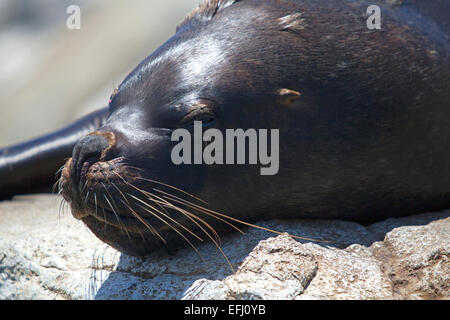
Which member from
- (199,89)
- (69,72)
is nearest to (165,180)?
(199,89)

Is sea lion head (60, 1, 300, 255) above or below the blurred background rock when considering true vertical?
below

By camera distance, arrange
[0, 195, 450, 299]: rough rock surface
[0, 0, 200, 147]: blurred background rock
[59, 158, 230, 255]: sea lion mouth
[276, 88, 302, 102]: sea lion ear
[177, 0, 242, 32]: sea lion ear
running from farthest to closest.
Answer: [0, 0, 200, 147]: blurred background rock
[177, 0, 242, 32]: sea lion ear
[276, 88, 302, 102]: sea lion ear
[59, 158, 230, 255]: sea lion mouth
[0, 195, 450, 299]: rough rock surface

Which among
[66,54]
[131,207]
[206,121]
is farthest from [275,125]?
[66,54]

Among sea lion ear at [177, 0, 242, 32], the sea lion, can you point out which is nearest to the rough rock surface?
the sea lion

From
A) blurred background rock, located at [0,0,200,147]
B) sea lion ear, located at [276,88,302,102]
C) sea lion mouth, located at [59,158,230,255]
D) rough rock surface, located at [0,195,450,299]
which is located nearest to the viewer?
rough rock surface, located at [0,195,450,299]

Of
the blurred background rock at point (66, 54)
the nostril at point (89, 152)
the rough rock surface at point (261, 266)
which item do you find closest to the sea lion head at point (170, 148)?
the nostril at point (89, 152)

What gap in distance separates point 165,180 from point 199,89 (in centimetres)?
63

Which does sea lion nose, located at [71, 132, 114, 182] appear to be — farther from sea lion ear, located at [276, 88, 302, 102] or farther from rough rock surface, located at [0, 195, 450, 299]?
sea lion ear, located at [276, 88, 302, 102]

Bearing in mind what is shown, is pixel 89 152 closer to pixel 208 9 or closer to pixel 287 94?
pixel 287 94

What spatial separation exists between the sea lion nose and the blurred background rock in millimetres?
8312

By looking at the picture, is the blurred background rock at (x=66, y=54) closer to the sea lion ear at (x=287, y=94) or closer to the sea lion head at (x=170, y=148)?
the sea lion head at (x=170, y=148)

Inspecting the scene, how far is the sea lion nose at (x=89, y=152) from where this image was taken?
3877mm

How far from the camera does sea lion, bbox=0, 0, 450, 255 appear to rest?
3934 mm

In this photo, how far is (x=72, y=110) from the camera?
13367mm
